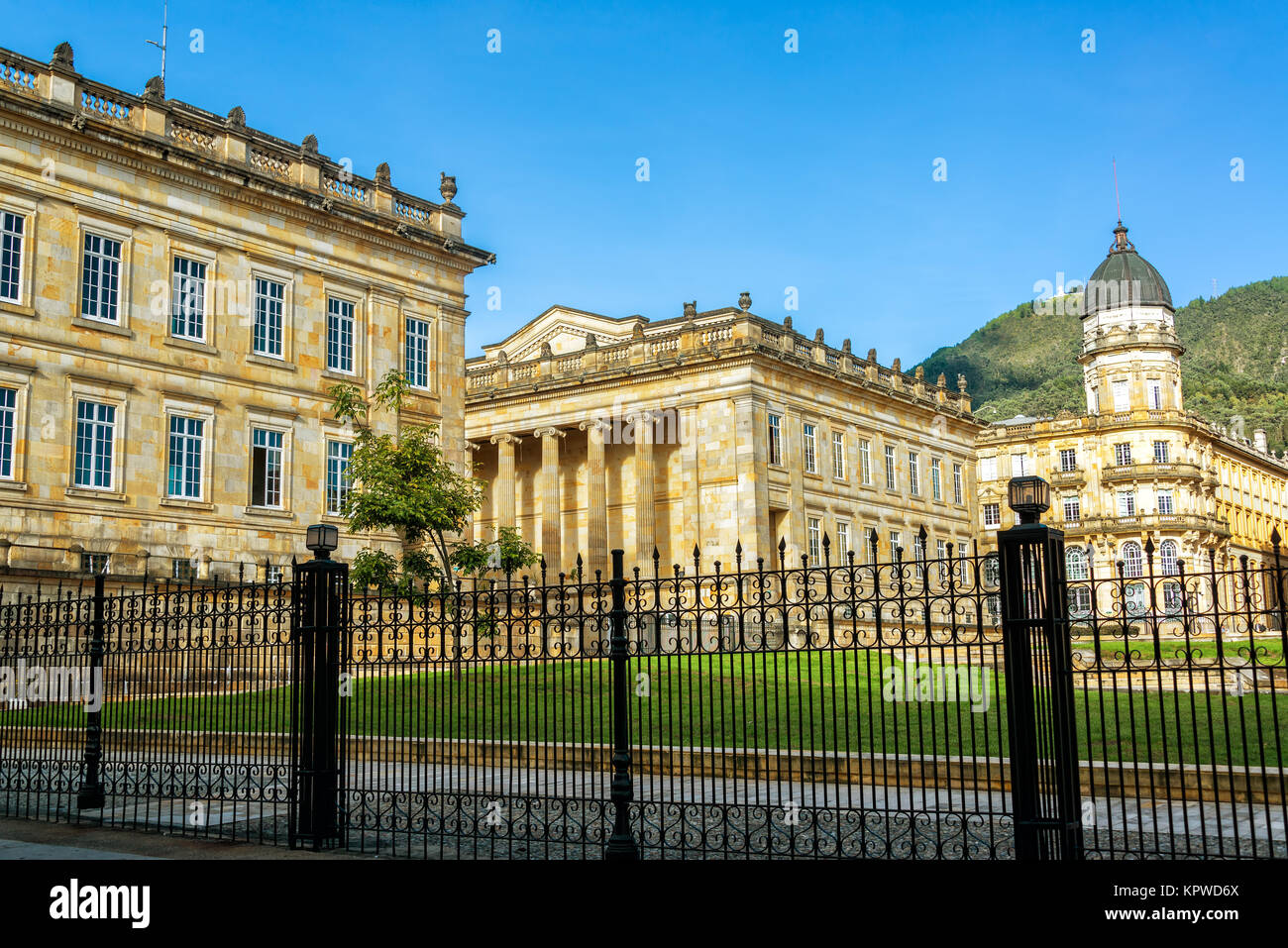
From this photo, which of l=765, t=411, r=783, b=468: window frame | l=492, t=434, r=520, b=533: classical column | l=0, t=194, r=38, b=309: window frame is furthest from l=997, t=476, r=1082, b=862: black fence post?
l=492, t=434, r=520, b=533: classical column

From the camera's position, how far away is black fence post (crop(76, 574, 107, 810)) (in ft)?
40.6

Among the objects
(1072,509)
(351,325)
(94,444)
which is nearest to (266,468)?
(94,444)

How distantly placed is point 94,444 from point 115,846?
19.7 metres

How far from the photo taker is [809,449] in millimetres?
48375

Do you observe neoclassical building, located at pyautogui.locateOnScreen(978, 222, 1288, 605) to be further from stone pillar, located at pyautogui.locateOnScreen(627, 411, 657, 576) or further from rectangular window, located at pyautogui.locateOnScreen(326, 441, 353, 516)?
rectangular window, located at pyautogui.locateOnScreen(326, 441, 353, 516)

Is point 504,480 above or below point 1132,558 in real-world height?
above

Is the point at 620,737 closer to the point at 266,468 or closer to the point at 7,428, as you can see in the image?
the point at 7,428

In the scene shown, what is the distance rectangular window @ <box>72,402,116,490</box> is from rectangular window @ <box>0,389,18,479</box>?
1411 millimetres

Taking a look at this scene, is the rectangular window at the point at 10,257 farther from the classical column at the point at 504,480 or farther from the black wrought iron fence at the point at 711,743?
the classical column at the point at 504,480

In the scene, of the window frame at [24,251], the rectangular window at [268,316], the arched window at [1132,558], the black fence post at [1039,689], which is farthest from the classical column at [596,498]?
the black fence post at [1039,689]
